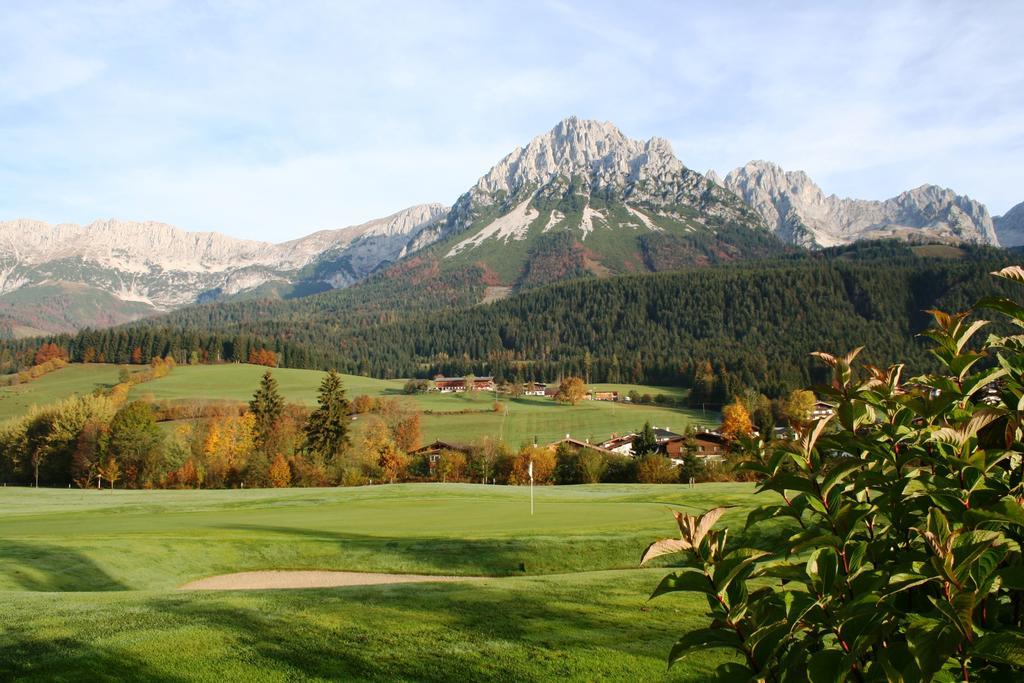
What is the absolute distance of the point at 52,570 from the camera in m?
20.0

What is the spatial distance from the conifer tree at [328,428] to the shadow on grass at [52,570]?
59909mm

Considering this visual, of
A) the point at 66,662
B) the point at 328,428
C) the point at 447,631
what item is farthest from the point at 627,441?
the point at 66,662

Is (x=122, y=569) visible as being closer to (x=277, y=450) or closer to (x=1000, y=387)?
(x=1000, y=387)

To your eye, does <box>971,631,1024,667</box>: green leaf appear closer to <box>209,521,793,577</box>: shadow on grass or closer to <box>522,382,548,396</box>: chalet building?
<box>209,521,793,577</box>: shadow on grass

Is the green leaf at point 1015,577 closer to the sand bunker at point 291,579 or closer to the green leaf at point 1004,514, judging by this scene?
the green leaf at point 1004,514

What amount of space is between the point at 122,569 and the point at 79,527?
1254cm

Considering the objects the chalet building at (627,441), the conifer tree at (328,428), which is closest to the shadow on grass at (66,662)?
the conifer tree at (328,428)

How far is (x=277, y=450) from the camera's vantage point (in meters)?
78.8

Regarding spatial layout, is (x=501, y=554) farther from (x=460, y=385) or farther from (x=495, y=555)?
(x=460, y=385)

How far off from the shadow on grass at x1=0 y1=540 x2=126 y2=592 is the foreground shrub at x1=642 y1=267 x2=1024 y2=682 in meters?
20.3

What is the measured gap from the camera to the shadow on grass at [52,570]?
18.9m

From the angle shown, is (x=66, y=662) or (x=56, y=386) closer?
(x=66, y=662)

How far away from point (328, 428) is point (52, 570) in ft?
206

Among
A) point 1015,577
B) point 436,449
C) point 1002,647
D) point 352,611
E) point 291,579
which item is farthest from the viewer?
point 436,449
